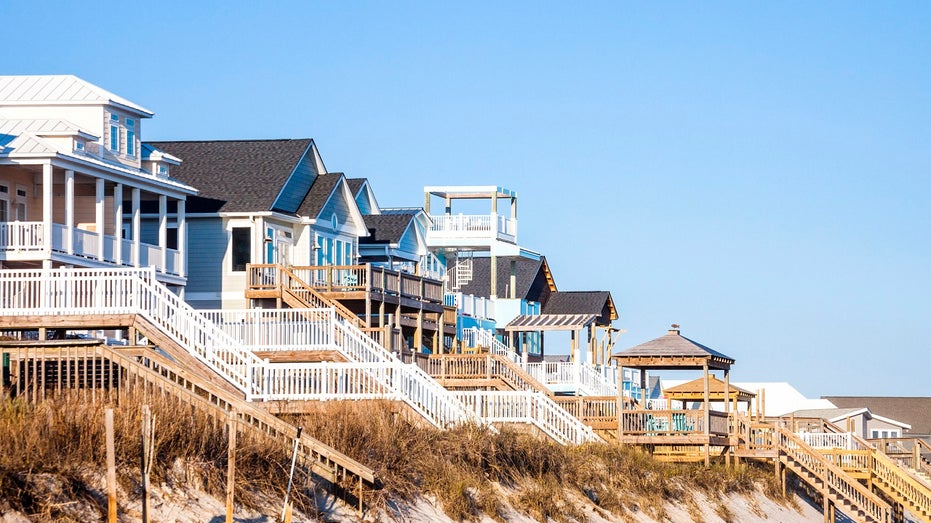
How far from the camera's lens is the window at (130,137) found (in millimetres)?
40056

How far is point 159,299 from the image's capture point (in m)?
31.5

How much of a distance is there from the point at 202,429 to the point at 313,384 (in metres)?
8.27

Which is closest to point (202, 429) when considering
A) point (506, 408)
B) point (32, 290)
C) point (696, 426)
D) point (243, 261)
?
point (32, 290)

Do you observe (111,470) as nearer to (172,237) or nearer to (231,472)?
(231,472)

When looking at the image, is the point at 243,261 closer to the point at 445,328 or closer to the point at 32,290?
the point at 445,328

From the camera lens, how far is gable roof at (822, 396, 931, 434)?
92312 millimetres

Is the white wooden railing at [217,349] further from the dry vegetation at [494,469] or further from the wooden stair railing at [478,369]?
the wooden stair railing at [478,369]

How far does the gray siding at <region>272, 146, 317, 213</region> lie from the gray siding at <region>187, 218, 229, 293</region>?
1838 millimetres

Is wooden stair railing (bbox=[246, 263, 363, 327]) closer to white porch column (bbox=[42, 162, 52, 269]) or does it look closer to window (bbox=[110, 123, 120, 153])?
window (bbox=[110, 123, 120, 153])

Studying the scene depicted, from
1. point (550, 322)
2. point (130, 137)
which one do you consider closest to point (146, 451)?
point (130, 137)

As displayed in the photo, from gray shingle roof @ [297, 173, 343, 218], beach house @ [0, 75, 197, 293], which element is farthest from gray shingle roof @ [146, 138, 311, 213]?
beach house @ [0, 75, 197, 293]

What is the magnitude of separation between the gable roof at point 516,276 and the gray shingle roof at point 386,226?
9.46 m

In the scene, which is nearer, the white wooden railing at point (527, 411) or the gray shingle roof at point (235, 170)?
the white wooden railing at point (527, 411)

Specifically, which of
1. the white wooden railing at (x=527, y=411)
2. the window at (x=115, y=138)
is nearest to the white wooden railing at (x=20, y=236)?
the window at (x=115, y=138)
